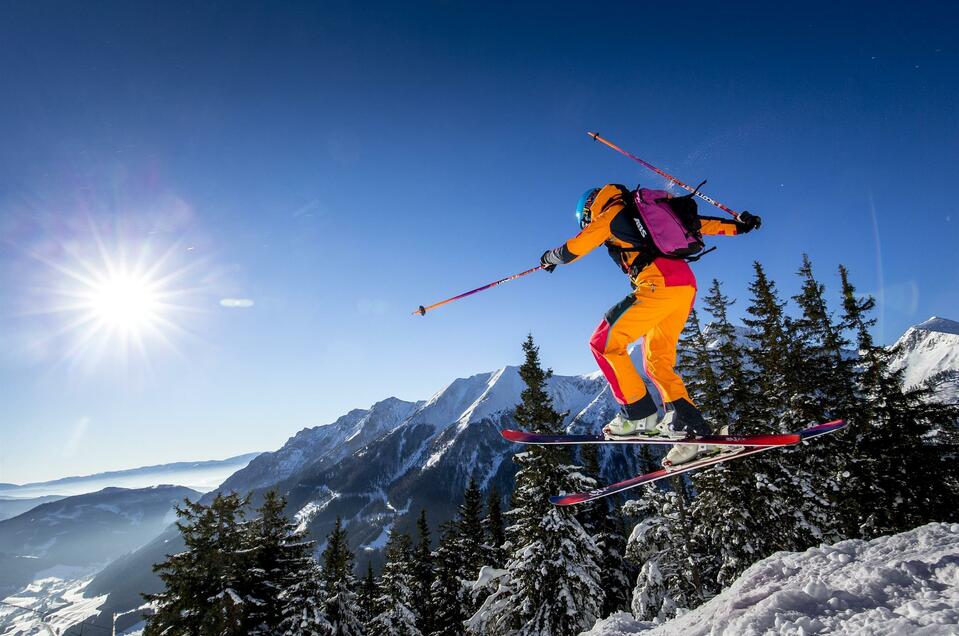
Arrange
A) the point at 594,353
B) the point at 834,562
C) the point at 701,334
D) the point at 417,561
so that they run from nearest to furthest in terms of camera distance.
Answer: the point at 834,562 → the point at 594,353 → the point at 701,334 → the point at 417,561

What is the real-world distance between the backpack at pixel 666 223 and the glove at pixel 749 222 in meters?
1.08

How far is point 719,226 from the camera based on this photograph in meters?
5.99

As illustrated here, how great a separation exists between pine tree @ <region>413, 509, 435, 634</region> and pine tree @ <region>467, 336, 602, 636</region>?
12.1m

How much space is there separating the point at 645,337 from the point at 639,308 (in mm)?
530

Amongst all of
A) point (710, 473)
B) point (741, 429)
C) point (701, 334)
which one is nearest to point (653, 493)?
point (710, 473)

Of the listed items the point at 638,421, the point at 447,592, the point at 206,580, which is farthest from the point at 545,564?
the point at 447,592

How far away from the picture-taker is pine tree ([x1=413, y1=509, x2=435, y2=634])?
27.2 metres

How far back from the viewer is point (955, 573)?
3805mm

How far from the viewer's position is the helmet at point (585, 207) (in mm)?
5680

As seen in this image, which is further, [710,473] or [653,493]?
[653,493]

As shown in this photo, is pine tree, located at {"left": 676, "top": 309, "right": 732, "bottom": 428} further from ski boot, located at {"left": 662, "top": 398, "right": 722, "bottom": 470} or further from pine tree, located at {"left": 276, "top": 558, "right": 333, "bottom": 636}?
pine tree, located at {"left": 276, "top": 558, "right": 333, "bottom": 636}

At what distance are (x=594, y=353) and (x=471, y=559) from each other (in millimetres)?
25335

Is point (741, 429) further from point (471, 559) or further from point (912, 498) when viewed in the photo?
point (471, 559)

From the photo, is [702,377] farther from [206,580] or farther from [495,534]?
[206,580]
